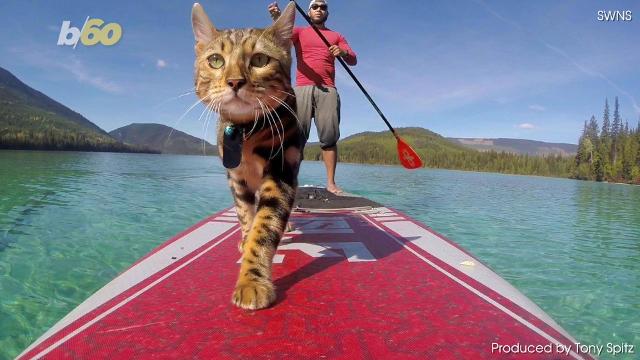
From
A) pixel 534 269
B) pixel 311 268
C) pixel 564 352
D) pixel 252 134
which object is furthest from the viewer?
pixel 534 269

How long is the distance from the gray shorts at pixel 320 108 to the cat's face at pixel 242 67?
13.6 feet

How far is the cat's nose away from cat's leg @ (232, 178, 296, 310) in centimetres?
92

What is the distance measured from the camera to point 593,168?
11731 cm

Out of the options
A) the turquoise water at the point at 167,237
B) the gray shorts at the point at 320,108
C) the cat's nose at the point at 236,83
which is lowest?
the turquoise water at the point at 167,237

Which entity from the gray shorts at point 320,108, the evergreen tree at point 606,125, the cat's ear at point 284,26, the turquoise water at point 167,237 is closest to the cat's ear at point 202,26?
the cat's ear at point 284,26

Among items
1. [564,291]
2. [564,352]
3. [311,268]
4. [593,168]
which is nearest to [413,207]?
[564,291]

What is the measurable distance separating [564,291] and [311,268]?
430 centimetres

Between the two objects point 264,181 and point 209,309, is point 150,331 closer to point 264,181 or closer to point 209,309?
point 209,309

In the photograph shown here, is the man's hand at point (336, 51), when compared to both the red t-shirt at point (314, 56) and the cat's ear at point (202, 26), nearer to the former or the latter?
the red t-shirt at point (314, 56)

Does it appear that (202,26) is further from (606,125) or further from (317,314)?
(606,125)

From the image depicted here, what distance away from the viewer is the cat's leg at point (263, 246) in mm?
2771

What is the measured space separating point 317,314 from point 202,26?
2.73 meters

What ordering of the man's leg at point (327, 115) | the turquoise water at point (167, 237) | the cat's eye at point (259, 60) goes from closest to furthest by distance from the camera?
1. the cat's eye at point (259, 60)
2. the turquoise water at point (167, 237)
3. the man's leg at point (327, 115)

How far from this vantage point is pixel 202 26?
3.31 m
